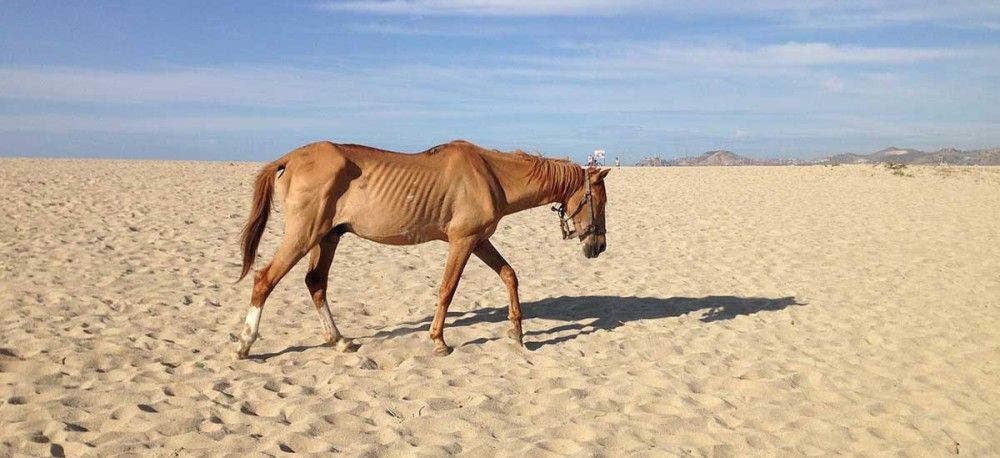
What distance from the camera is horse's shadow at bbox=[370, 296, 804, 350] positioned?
7.16 metres

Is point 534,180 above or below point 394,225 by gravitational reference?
above

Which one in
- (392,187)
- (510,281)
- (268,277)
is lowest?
(510,281)

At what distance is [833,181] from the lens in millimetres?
31234

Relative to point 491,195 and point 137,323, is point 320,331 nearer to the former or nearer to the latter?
point 137,323

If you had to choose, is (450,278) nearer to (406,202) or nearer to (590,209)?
(406,202)

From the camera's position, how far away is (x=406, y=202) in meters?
6.01

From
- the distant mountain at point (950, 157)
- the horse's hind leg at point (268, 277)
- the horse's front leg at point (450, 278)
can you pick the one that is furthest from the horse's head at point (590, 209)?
the distant mountain at point (950, 157)

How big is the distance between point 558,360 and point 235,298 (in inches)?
159

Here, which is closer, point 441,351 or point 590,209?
point 441,351

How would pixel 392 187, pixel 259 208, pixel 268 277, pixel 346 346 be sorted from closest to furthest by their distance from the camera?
pixel 268 277 → pixel 392 187 → pixel 259 208 → pixel 346 346

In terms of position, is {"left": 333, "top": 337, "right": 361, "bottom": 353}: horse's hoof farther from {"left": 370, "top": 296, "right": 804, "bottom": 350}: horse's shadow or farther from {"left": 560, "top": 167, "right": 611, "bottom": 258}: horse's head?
{"left": 560, "top": 167, "right": 611, "bottom": 258}: horse's head

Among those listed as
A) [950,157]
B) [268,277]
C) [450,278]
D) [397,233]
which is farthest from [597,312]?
[950,157]

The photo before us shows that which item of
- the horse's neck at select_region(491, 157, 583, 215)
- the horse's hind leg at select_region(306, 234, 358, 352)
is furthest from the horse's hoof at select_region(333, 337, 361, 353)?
the horse's neck at select_region(491, 157, 583, 215)

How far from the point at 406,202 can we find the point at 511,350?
1.60m
